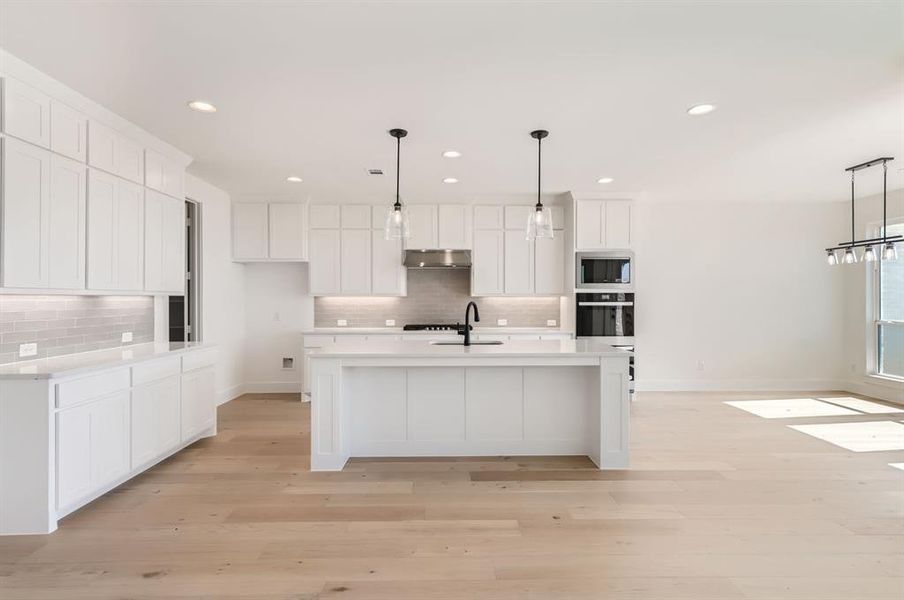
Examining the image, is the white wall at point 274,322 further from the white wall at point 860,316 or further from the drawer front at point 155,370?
the white wall at point 860,316

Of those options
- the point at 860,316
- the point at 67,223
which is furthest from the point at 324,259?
the point at 860,316

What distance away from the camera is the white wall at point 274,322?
6.38 metres

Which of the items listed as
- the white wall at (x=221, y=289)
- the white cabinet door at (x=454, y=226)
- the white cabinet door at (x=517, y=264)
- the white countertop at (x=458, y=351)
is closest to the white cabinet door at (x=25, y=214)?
the white countertop at (x=458, y=351)

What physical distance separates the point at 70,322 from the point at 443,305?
13.8 feet

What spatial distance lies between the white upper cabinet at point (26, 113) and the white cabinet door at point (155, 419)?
171 cm

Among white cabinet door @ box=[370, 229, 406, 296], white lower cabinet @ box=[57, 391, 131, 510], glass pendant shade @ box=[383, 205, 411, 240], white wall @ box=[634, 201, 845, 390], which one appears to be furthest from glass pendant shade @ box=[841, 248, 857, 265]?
white lower cabinet @ box=[57, 391, 131, 510]

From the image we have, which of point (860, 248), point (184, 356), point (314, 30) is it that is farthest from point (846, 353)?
point (184, 356)

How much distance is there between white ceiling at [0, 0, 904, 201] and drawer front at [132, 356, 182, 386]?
185cm

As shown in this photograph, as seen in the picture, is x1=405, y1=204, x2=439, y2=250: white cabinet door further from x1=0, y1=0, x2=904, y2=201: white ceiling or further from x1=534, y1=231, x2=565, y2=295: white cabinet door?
x1=0, y1=0, x2=904, y2=201: white ceiling

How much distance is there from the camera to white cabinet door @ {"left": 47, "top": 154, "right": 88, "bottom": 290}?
2.88 metres

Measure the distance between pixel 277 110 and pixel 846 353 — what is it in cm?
785

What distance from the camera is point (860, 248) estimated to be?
605 cm

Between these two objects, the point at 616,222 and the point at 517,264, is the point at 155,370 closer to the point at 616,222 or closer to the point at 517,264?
the point at 517,264

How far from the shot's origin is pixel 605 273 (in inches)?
231
